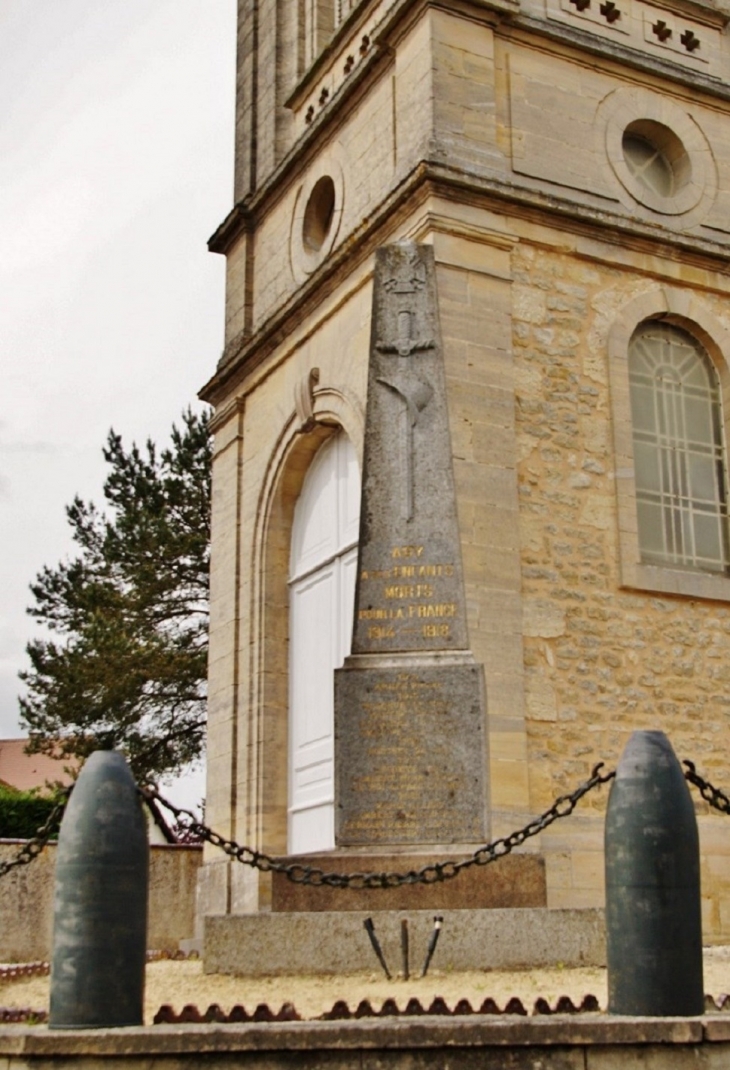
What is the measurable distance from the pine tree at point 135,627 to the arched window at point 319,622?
7.47m

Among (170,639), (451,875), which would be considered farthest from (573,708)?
(170,639)

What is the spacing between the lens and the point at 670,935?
153 inches

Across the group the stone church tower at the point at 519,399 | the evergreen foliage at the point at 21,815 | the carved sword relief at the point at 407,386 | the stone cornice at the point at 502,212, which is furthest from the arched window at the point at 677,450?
the evergreen foliage at the point at 21,815

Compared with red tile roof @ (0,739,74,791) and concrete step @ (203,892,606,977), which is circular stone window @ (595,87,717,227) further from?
red tile roof @ (0,739,74,791)

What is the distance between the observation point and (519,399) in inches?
464

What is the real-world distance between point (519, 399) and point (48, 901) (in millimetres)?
6428

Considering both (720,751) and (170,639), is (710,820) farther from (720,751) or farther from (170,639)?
(170,639)

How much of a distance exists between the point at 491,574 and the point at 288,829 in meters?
4.13

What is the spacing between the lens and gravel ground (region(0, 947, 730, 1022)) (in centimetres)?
561

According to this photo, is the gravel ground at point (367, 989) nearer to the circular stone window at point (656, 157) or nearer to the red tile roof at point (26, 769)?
the circular stone window at point (656, 157)

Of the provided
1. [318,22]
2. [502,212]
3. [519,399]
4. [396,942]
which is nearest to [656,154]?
[502,212]

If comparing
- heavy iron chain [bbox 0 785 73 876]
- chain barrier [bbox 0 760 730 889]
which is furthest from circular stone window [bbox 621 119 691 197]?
heavy iron chain [bbox 0 785 73 876]

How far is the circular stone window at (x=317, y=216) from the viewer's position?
48.5 ft

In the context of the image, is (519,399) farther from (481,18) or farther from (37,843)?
(37,843)
